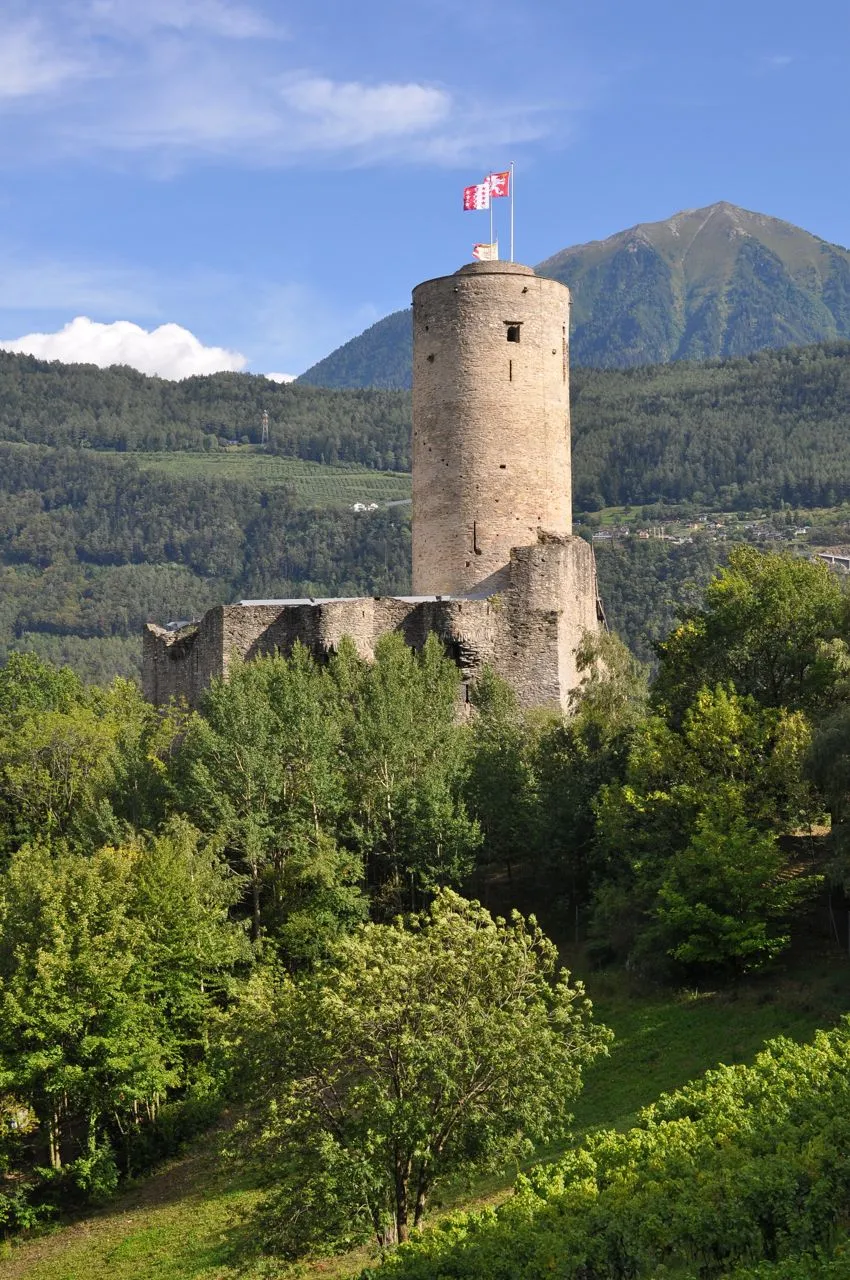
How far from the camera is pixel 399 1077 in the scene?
72.6 feet

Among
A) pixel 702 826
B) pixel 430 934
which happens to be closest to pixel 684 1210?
pixel 430 934

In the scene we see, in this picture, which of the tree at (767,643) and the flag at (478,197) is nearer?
the tree at (767,643)

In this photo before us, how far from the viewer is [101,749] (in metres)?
40.5

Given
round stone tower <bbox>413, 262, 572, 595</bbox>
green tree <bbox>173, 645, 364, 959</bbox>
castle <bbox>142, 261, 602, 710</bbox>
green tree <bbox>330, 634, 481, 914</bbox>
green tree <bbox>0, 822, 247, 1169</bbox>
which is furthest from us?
round stone tower <bbox>413, 262, 572, 595</bbox>

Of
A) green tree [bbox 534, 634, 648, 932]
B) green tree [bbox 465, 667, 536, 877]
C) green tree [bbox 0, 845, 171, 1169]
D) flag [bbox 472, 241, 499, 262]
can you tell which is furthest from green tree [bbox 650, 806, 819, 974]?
flag [bbox 472, 241, 499, 262]

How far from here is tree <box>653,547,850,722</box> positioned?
35938 millimetres

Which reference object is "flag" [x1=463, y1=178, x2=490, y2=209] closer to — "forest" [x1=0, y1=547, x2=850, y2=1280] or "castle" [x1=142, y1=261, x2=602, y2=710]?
"castle" [x1=142, y1=261, x2=602, y2=710]

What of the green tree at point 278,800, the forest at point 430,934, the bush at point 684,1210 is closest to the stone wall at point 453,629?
the forest at point 430,934

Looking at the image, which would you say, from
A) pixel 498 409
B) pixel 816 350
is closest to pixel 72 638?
pixel 816 350

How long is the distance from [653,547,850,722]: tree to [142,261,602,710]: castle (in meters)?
4.70

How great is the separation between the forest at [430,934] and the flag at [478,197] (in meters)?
12.9

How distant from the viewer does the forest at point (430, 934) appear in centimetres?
2133

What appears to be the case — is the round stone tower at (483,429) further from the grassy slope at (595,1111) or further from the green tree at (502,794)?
the grassy slope at (595,1111)

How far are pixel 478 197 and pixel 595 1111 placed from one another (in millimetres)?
28215
